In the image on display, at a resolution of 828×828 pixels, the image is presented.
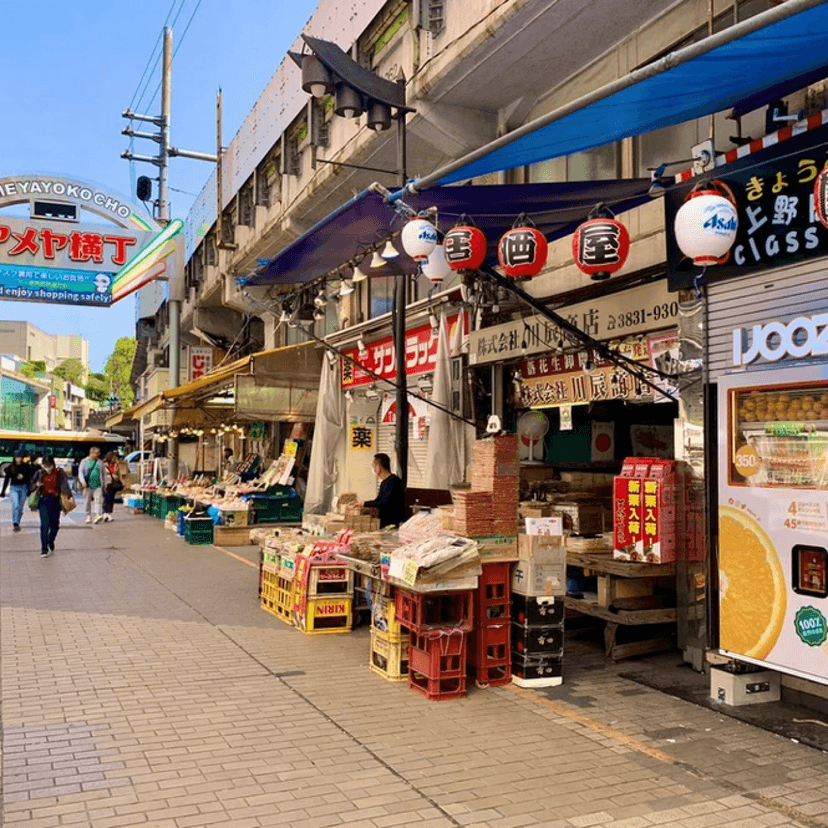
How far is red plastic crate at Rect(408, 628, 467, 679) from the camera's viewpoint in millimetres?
6867

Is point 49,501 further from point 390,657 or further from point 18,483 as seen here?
point 390,657

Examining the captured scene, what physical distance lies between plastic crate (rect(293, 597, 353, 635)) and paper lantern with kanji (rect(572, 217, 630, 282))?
475 centimetres

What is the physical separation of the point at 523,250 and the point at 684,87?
200 cm

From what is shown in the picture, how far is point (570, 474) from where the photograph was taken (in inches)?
464

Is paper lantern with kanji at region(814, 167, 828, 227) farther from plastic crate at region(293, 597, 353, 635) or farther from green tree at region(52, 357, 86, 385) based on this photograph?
green tree at region(52, 357, 86, 385)

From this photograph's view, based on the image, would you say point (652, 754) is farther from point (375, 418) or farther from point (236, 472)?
point (236, 472)

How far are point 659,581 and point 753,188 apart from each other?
398 cm

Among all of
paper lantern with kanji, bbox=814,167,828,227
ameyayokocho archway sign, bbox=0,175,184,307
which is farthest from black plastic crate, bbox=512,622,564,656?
ameyayokocho archway sign, bbox=0,175,184,307

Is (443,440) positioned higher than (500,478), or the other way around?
(443,440)

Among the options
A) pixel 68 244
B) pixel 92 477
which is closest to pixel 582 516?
pixel 92 477

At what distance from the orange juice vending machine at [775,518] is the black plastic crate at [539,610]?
1349mm

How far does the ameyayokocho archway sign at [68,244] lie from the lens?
2350 cm

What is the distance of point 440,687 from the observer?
6949 mm

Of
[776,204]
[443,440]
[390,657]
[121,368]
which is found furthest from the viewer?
[121,368]
